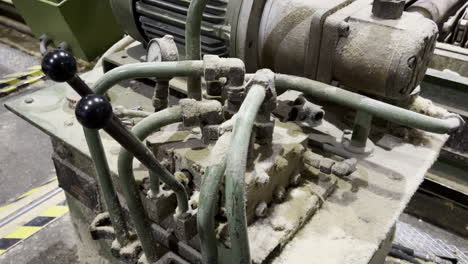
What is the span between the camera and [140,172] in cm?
84

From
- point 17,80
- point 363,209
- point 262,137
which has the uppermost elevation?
point 262,137

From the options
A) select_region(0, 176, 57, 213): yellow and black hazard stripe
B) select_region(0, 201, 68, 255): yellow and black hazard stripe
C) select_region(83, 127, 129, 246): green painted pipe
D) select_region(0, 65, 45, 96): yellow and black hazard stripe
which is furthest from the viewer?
select_region(0, 65, 45, 96): yellow and black hazard stripe

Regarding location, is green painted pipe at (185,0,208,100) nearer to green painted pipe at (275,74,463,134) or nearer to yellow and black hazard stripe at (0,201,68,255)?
green painted pipe at (275,74,463,134)

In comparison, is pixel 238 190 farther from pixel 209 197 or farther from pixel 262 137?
pixel 262 137

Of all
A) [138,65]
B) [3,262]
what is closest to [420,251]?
[138,65]

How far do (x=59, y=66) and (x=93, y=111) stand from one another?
0.08m

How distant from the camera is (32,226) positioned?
5.01ft

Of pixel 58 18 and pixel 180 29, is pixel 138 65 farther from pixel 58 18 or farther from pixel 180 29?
pixel 58 18

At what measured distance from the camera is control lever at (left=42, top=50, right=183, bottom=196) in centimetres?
47

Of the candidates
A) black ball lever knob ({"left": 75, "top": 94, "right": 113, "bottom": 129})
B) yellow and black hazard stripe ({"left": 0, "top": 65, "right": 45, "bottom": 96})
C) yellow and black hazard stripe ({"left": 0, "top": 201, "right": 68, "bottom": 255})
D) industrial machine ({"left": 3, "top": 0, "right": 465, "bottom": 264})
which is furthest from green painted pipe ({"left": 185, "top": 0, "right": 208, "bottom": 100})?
yellow and black hazard stripe ({"left": 0, "top": 65, "right": 45, "bottom": 96})

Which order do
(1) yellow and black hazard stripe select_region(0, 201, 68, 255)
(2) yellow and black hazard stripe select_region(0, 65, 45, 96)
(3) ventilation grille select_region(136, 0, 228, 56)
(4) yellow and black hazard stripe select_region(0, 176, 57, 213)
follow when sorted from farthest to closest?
(2) yellow and black hazard stripe select_region(0, 65, 45, 96) < (4) yellow and black hazard stripe select_region(0, 176, 57, 213) < (1) yellow and black hazard stripe select_region(0, 201, 68, 255) < (3) ventilation grille select_region(136, 0, 228, 56)

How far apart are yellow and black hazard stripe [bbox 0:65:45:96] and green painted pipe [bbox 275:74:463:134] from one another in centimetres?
216

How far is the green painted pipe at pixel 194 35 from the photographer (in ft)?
2.63

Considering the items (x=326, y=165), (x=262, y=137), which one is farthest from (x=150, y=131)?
(x=326, y=165)
